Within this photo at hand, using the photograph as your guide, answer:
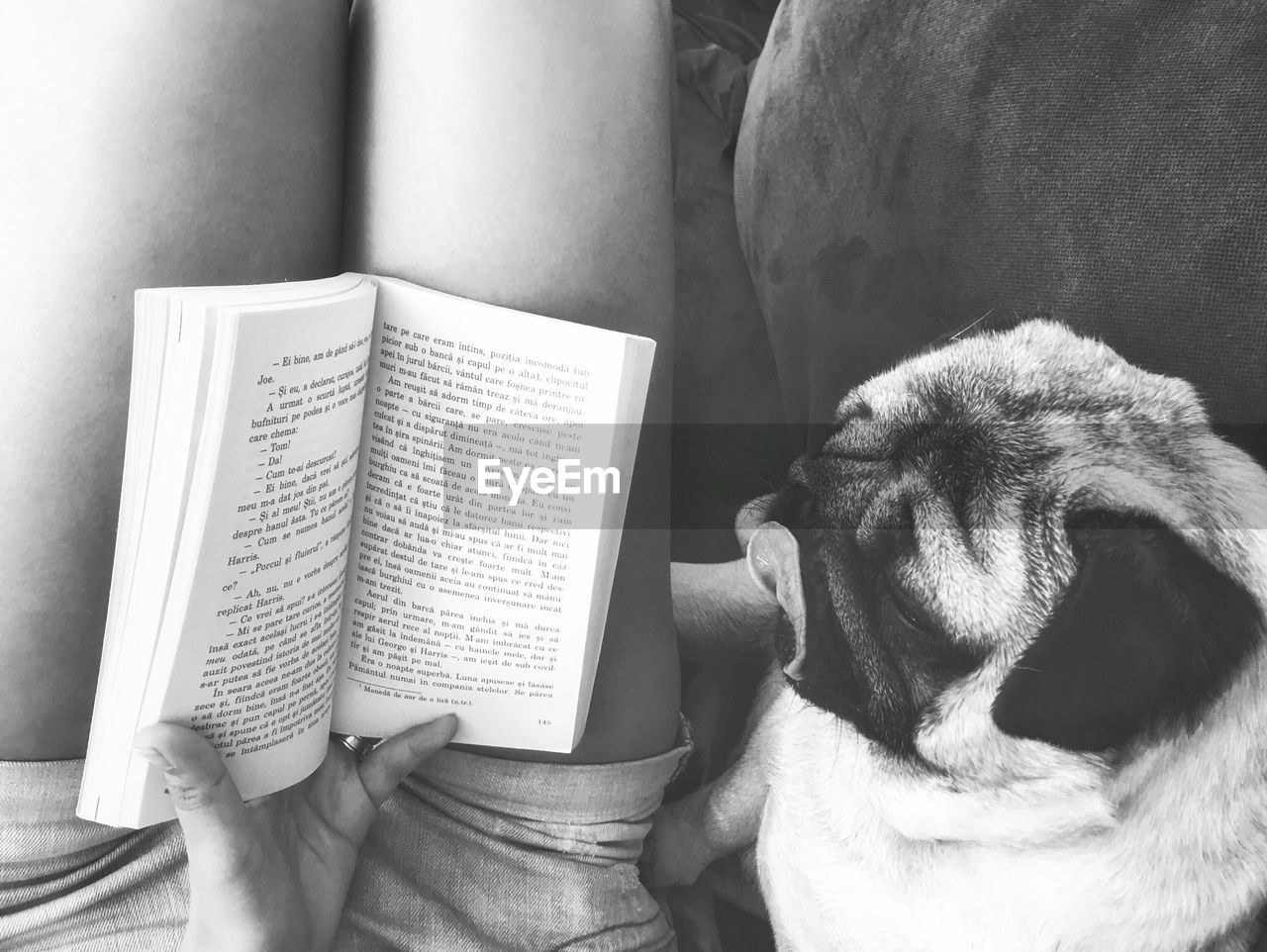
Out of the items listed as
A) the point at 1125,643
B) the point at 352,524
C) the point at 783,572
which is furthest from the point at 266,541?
the point at 1125,643

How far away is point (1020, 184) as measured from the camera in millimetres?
435

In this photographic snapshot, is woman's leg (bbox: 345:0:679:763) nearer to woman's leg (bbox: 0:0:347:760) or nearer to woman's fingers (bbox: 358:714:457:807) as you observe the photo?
woman's leg (bbox: 0:0:347:760)

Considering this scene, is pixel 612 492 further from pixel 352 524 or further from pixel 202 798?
pixel 202 798

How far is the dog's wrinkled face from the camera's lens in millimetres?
366

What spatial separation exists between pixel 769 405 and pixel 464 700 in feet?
0.90

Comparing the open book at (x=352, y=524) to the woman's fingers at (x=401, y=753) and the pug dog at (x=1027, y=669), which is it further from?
the pug dog at (x=1027, y=669)

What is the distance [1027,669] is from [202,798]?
41 cm

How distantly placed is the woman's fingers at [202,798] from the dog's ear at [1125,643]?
15.3 inches

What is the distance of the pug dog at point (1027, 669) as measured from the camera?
0.36m

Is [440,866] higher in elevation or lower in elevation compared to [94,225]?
lower

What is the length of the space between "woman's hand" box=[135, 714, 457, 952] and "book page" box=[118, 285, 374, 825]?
24 millimetres

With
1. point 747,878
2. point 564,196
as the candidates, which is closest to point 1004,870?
point 747,878

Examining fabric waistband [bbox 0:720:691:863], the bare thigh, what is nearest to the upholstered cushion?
the bare thigh

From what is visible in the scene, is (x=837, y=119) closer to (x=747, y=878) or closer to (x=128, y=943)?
(x=747, y=878)
